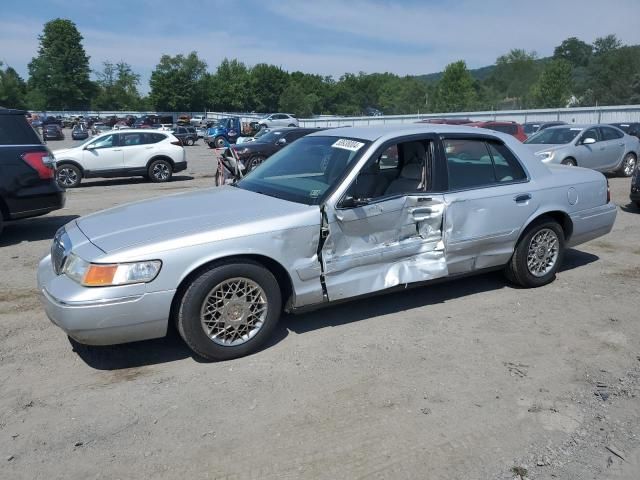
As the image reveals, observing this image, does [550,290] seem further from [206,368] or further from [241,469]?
[241,469]

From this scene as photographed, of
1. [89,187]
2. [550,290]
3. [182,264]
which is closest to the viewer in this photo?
[182,264]

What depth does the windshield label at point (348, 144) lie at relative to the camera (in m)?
4.74

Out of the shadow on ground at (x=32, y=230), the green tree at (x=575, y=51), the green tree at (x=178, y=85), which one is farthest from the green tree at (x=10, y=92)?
the green tree at (x=575, y=51)

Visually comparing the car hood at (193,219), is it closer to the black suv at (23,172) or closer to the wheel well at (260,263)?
the wheel well at (260,263)

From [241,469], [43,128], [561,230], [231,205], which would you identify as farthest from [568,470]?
[43,128]

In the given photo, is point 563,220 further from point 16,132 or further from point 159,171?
point 159,171

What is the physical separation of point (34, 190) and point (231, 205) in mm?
4476

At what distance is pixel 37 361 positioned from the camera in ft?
13.5

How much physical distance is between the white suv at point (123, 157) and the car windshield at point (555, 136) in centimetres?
999

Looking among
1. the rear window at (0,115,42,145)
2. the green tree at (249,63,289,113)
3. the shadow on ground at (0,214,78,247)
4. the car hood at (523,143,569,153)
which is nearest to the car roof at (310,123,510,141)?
the rear window at (0,115,42,145)

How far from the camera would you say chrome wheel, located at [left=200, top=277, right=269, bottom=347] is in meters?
3.92

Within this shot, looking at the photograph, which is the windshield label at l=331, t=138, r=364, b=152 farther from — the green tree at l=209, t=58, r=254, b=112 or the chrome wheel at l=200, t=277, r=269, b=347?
the green tree at l=209, t=58, r=254, b=112

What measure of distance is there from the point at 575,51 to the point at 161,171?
161 m

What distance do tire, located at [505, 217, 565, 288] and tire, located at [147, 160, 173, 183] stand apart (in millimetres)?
12586
